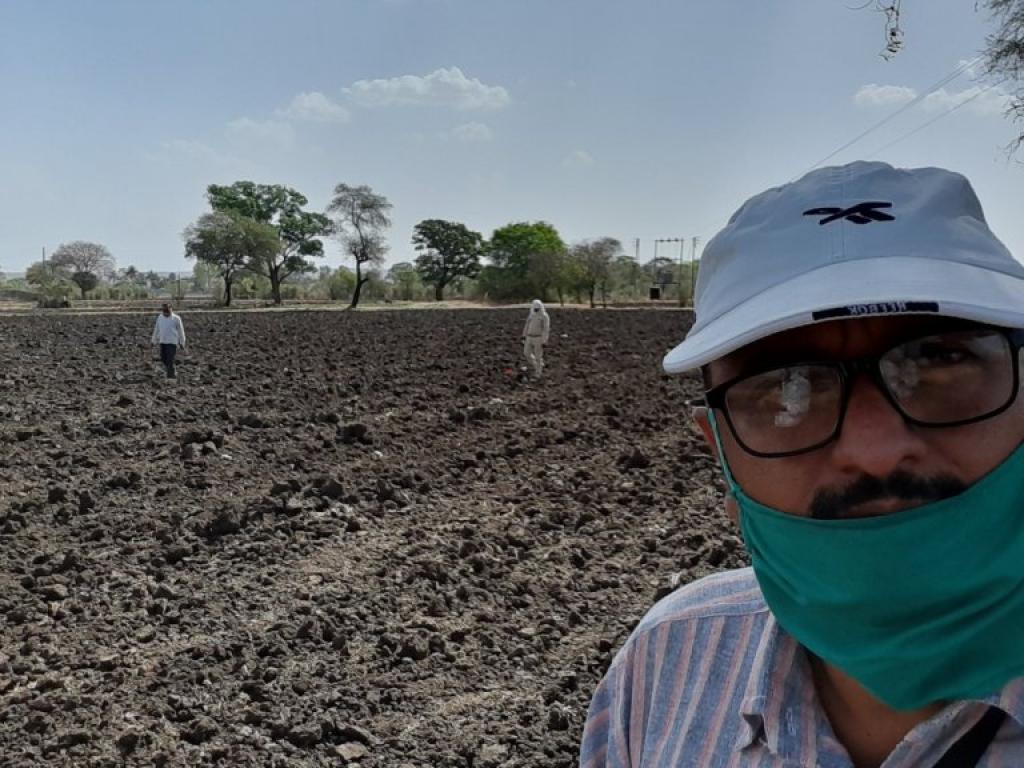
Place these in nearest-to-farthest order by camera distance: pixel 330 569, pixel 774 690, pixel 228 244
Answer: pixel 774 690 < pixel 330 569 < pixel 228 244

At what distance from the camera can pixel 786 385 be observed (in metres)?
1.19

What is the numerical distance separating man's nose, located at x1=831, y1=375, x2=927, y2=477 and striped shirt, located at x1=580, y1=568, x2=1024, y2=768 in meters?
0.30

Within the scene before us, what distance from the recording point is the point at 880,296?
1.07m

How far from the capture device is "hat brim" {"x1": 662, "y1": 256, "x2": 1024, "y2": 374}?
1054 mm

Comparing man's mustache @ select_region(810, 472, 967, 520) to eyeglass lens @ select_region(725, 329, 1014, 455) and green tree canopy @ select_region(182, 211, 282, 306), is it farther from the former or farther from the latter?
green tree canopy @ select_region(182, 211, 282, 306)

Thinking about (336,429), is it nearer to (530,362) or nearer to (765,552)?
(530,362)

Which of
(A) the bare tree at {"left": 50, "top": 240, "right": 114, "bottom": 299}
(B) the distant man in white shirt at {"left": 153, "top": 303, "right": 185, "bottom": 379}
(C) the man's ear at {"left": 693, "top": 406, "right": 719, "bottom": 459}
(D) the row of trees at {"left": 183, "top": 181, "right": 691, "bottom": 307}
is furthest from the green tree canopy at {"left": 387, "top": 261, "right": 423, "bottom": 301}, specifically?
(C) the man's ear at {"left": 693, "top": 406, "right": 719, "bottom": 459}

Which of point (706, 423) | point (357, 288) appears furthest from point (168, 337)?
point (357, 288)

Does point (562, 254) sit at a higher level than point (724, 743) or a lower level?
higher

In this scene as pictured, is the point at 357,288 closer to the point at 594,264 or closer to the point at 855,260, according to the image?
the point at 594,264

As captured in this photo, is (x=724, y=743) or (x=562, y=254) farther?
(x=562, y=254)

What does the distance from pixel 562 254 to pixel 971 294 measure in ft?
236

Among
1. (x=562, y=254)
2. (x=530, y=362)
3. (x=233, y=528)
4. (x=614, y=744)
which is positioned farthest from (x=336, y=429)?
(x=562, y=254)

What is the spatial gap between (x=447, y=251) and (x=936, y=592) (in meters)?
87.5
